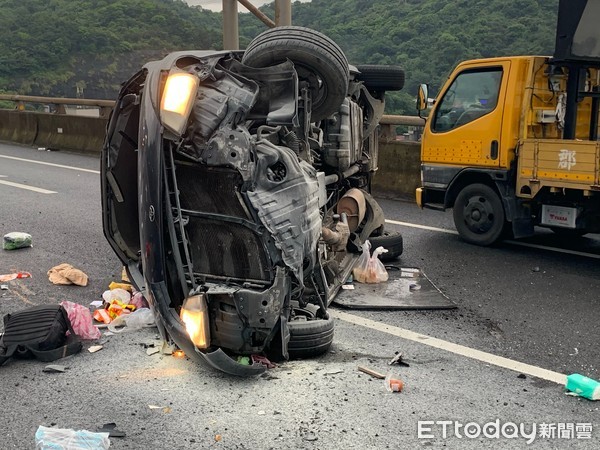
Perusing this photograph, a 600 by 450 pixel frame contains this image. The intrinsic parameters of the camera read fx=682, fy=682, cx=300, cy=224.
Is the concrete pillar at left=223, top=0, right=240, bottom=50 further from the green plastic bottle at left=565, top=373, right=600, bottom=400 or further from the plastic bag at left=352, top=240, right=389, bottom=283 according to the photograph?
the green plastic bottle at left=565, top=373, right=600, bottom=400

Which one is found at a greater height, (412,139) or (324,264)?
(412,139)

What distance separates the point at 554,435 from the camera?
346 cm

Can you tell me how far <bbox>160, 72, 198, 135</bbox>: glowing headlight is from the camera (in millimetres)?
3672

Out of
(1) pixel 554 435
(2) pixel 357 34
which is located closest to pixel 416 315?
(1) pixel 554 435

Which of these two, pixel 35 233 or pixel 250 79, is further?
pixel 35 233

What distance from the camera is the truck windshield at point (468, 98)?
780cm

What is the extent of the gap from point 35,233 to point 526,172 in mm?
5495

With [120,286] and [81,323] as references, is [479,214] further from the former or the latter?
[81,323]

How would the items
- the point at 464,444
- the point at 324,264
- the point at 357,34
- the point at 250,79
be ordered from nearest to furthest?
the point at 464,444, the point at 250,79, the point at 324,264, the point at 357,34

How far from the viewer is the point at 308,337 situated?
4262 mm

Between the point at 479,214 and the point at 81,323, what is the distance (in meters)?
5.01

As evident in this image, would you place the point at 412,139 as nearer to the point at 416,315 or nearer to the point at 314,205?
the point at 416,315

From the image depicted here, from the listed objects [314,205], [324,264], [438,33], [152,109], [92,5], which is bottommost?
[324,264]

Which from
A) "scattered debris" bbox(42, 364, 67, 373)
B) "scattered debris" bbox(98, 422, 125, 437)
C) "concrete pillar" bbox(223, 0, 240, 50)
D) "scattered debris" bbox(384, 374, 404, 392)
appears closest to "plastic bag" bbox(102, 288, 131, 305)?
"scattered debris" bbox(42, 364, 67, 373)
